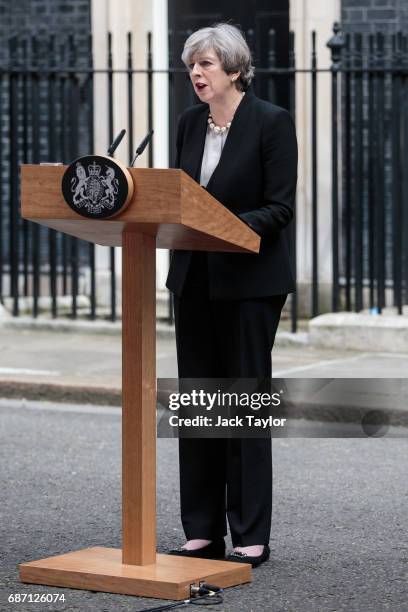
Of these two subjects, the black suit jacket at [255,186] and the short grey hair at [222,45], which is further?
the black suit jacket at [255,186]

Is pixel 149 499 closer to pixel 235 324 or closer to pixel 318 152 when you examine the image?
pixel 235 324

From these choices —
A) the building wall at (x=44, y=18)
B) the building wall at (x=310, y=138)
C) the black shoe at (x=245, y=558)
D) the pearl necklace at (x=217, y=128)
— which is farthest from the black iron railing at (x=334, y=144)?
the black shoe at (x=245, y=558)

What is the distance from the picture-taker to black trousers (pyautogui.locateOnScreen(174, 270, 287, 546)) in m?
5.27

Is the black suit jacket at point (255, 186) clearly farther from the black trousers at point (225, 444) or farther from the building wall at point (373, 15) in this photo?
the building wall at point (373, 15)

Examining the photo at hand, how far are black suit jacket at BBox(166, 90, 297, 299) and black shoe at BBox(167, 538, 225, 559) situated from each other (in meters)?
0.89

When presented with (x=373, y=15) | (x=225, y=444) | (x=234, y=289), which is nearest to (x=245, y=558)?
(x=225, y=444)

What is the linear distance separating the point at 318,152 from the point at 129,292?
7771 mm

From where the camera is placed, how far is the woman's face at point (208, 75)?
508cm

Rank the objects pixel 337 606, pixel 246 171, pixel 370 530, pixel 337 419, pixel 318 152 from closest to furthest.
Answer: pixel 337 606
pixel 246 171
pixel 370 530
pixel 337 419
pixel 318 152

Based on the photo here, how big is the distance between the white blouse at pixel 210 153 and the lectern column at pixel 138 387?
476mm

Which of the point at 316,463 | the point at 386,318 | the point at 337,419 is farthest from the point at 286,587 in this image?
the point at 386,318

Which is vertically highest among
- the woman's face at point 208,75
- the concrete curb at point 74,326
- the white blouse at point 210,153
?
the woman's face at point 208,75

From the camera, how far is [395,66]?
36.6 feet

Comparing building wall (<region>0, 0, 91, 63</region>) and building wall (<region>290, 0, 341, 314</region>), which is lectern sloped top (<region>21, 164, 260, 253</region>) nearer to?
building wall (<region>290, 0, 341, 314</region>)
